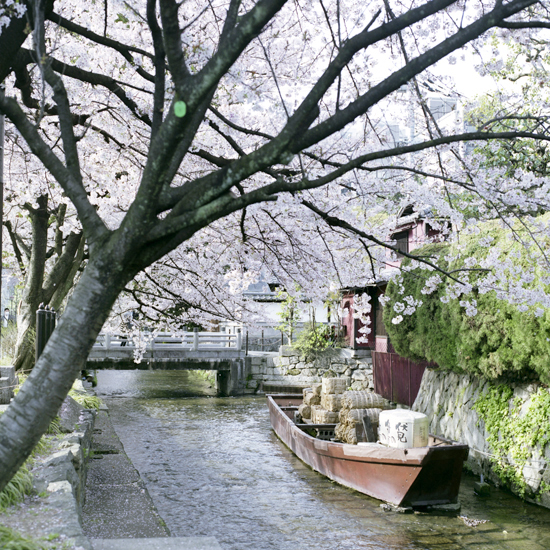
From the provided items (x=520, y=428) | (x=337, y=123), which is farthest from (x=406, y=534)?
(x=337, y=123)

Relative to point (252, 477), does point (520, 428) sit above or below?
above

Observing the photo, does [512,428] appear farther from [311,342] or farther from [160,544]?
[311,342]

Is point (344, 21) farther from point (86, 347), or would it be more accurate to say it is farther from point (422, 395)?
point (422, 395)

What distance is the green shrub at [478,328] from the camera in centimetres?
930

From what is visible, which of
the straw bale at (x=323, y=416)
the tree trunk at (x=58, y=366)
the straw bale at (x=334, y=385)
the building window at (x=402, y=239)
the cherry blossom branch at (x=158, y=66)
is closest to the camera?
the tree trunk at (x=58, y=366)

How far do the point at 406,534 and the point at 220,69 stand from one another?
25.0ft

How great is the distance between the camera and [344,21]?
7027 millimetres

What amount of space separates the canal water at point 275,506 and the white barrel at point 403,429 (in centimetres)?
110

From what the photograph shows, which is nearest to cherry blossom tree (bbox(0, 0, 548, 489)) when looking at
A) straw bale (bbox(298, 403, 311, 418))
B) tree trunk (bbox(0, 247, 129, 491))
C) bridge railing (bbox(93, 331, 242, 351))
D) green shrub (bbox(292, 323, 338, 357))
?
tree trunk (bbox(0, 247, 129, 491))

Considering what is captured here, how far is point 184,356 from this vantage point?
24391 mm

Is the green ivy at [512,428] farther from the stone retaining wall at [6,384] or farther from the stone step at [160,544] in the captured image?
the stone retaining wall at [6,384]

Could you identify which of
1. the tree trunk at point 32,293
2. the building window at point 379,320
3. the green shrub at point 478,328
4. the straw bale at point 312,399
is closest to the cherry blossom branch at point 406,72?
the green shrub at point 478,328

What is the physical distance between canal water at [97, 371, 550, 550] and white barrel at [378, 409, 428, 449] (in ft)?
3.60

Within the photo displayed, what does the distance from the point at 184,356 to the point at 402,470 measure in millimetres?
16198
